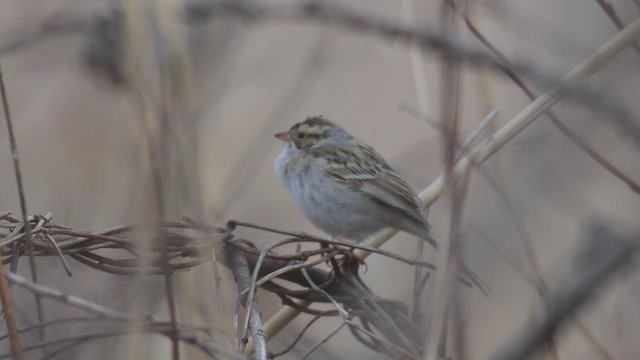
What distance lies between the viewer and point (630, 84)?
1689 millimetres

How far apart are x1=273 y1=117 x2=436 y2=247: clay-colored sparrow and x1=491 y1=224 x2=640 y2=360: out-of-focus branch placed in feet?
9.26

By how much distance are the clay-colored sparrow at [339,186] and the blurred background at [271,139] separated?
7.0 inches

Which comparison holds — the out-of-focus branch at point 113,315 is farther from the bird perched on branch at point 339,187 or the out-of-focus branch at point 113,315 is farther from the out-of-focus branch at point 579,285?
the bird perched on branch at point 339,187

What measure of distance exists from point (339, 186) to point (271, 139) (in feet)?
2.77

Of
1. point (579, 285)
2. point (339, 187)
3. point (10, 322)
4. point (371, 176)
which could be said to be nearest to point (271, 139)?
point (339, 187)

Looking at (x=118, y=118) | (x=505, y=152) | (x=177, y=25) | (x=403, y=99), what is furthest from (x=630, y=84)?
(x=403, y=99)

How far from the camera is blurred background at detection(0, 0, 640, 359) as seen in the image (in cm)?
148

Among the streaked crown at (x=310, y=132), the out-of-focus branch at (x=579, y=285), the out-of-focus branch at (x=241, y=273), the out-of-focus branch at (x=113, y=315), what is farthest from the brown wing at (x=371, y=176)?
the out-of-focus branch at (x=579, y=285)

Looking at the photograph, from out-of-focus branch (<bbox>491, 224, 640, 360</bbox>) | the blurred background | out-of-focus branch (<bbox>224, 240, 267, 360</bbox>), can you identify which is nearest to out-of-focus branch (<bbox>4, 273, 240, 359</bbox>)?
the blurred background

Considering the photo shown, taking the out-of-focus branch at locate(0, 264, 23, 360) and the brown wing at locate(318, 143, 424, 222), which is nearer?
the out-of-focus branch at locate(0, 264, 23, 360)

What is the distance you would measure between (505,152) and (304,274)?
25.9 inches

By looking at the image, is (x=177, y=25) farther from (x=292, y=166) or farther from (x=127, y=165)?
(x=292, y=166)

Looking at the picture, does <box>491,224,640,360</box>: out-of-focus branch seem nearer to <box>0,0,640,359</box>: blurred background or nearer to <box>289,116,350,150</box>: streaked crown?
<box>0,0,640,359</box>: blurred background

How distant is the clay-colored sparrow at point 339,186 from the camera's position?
4.01 metres
